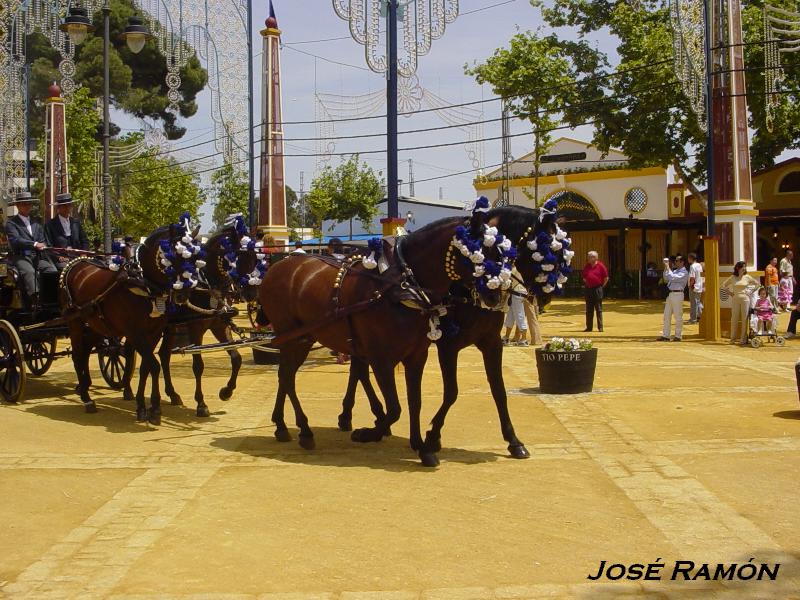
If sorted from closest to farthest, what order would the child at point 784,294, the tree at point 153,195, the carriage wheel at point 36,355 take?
1. the carriage wheel at point 36,355
2. the child at point 784,294
3. the tree at point 153,195

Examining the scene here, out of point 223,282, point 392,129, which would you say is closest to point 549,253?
point 223,282

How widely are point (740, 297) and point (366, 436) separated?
40.7ft

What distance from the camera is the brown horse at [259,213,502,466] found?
8531mm

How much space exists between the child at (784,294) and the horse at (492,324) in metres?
18.5

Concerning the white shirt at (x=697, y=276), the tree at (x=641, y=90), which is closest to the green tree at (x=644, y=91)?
the tree at (x=641, y=90)

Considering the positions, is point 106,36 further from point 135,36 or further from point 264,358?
point 264,358

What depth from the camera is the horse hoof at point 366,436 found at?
9523mm

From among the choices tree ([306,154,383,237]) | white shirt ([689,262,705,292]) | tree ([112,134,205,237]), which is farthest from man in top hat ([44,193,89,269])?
tree ([306,154,383,237])

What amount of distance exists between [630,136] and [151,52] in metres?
27.3

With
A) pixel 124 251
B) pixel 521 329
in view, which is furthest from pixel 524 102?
pixel 124 251

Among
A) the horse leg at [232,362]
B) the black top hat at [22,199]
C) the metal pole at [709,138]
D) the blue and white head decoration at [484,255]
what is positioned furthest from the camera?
the metal pole at [709,138]

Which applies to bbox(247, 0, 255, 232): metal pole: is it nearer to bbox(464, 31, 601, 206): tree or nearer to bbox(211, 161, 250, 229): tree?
bbox(464, 31, 601, 206): tree

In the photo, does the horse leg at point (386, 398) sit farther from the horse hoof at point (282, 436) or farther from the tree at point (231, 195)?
the tree at point (231, 195)

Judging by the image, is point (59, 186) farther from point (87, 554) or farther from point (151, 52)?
point (87, 554)
